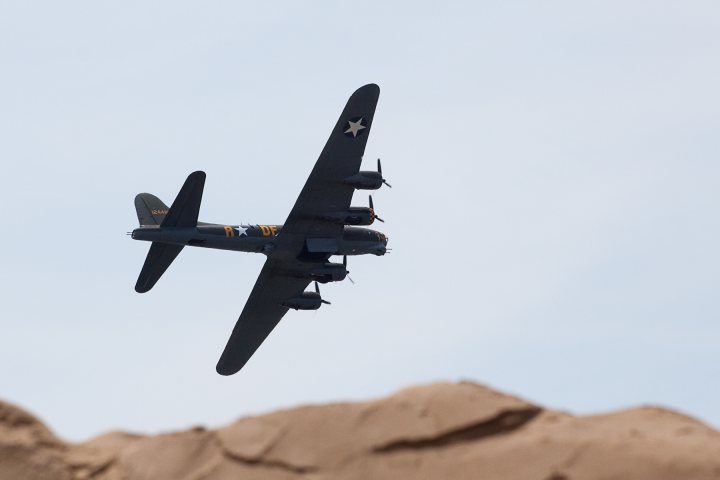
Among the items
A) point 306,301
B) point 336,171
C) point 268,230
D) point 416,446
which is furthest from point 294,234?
point 416,446

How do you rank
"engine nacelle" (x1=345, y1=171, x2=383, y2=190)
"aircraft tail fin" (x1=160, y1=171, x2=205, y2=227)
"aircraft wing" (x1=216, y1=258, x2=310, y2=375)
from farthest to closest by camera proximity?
"aircraft wing" (x1=216, y1=258, x2=310, y2=375)
"engine nacelle" (x1=345, y1=171, x2=383, y2=190)
"aircraft tail fin" (x1=160, y1=171, x2=205, y2=227)

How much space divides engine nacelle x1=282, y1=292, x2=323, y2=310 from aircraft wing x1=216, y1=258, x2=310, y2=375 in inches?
9.9

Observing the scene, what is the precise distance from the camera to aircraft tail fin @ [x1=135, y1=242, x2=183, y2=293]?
4728cm

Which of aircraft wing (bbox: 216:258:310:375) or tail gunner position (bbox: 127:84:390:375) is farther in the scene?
aircraft wing (bbox: 216:258:310:375)

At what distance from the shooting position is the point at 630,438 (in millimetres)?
18656

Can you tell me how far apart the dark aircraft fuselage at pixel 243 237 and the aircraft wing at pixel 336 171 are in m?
1.02

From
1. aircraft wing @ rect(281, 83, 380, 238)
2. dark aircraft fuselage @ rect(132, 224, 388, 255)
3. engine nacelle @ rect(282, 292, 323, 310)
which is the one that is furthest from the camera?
engine nacelle @ rect(282, 292, 323, 310)

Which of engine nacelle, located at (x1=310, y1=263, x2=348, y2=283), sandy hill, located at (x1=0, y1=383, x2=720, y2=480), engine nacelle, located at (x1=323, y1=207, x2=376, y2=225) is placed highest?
engine nacelle, located at (x1=323, y1=207, x2=376, y2=225)

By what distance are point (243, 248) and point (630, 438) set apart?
31099 mm

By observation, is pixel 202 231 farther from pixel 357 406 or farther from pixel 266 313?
pixel 357 406

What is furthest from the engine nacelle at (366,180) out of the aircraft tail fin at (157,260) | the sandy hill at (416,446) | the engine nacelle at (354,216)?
the sandy hill at (416,446)

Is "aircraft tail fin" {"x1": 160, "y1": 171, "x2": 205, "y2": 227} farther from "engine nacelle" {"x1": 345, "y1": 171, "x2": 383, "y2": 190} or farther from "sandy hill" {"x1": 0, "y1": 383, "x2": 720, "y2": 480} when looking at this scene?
"sandy hill" {"x1": 0, "y1": 383, "x2": 720, "y2": 480}

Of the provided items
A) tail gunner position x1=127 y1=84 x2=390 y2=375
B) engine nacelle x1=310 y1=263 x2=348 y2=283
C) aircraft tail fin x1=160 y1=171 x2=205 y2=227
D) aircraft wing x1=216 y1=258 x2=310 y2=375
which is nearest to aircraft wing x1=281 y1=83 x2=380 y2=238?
tail gunner position x1=127 y1=84 x2=390 y2=375

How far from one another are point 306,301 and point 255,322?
9.56 ft
